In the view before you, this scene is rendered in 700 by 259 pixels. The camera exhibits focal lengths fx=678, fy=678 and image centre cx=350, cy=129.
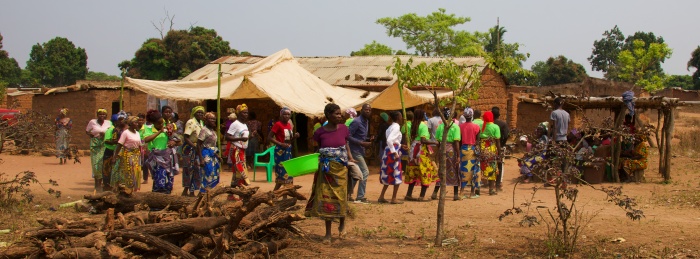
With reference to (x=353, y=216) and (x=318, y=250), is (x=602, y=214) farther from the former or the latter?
(x=318, y=250)

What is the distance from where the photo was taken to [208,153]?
901 cm

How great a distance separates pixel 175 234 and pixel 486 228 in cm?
351

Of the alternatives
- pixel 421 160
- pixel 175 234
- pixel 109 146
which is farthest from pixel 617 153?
pixel 175 234

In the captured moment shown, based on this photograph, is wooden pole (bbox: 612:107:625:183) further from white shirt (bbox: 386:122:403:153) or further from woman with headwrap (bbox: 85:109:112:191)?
woman with headwrap (bbox: 85:109:112:191)

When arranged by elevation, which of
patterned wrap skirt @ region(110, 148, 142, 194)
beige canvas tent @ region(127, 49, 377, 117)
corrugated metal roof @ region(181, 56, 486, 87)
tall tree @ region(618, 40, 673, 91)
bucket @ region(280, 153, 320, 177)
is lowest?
patterned wrap skirt @ region(110, 148, 142, 194)

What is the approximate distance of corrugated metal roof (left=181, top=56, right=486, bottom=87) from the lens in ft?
58.8

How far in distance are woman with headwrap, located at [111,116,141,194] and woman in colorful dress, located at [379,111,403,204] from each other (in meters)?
3.39

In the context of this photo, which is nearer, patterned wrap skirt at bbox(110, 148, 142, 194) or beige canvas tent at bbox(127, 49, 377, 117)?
patterned wrap skirt at bbox(110, 148, 142, 194)

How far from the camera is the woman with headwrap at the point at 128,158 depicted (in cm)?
895

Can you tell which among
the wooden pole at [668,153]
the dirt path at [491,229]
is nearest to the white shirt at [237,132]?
the dirt path at [491,229]

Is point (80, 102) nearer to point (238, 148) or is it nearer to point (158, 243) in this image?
point (238, 148)

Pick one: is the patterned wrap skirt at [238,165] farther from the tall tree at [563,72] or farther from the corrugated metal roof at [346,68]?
the tall tree at [563,72]

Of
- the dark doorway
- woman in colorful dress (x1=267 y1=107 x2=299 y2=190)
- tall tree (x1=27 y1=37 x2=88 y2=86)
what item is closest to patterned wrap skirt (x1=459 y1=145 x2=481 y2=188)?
woman in colorful dress (x1=267 y1=107 x2=299 y2=190)

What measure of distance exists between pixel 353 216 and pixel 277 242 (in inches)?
81.1
